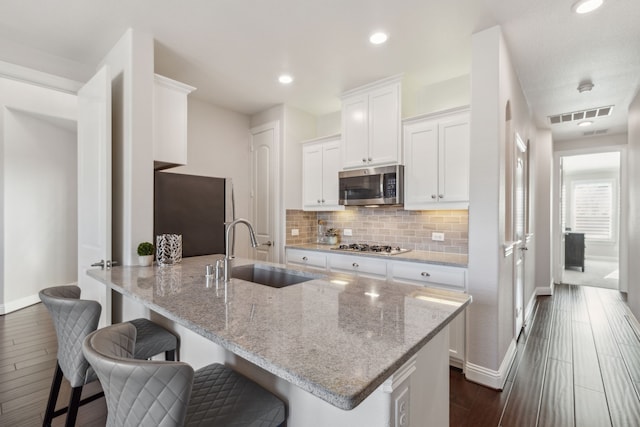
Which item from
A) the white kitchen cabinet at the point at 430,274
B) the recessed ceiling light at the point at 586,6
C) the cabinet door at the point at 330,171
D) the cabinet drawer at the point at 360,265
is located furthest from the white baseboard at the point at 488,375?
the recessed ceiling light at the point at 586,6

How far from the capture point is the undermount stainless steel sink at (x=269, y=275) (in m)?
1.95

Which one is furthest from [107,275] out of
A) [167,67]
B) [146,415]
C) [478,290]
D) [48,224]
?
[48,224]

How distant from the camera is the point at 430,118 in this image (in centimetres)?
289

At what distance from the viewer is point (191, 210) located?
273 cm

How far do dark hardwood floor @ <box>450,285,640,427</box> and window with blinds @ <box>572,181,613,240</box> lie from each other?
6533 mm

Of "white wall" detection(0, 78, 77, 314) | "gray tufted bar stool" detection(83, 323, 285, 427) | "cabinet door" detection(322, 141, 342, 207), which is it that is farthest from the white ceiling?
"gray tufted bar stool" detection(83, 323, 285, 427)

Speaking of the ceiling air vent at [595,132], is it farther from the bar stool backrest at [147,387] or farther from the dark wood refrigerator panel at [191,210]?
the bar stool backrest at [147,387]

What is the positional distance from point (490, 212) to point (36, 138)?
5.77 m

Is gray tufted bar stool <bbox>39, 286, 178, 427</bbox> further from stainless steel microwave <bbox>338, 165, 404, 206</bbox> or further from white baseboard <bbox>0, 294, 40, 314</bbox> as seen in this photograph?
white baseboard <bbox>0, 294, 40, 314</bbox>

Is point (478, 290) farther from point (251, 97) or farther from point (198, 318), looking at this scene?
point (251, 97)

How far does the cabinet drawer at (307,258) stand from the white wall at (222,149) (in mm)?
765

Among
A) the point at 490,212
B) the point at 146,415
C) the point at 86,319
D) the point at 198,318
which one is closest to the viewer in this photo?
the point at 146,415

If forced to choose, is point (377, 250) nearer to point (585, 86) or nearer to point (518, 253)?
point (518, 253)

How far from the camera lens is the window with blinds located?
8375mm
